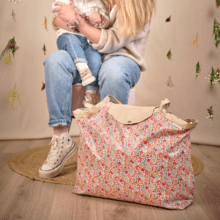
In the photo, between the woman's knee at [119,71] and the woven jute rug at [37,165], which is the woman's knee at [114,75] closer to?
the woman's knee at [119,71]

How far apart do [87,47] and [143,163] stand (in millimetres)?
708

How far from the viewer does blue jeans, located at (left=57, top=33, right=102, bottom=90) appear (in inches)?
44.5

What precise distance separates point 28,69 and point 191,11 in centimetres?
128

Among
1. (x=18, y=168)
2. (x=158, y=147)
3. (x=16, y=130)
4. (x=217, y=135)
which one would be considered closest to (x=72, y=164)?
(x=18, y=168)

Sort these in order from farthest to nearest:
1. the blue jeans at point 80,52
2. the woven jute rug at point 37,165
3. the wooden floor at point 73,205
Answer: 1. the blue jeans at point 80,52
2. the woven jute rug at point 37,165
3. the wooden floor at point 73,205

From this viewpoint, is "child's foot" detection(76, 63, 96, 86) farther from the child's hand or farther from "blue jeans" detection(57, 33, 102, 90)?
the child's hand

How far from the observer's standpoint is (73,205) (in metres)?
0.80

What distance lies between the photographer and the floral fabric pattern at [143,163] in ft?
2.48

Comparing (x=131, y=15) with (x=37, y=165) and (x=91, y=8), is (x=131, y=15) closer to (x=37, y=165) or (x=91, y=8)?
(x=91, y=8)

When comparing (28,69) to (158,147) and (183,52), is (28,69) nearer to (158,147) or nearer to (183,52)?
(183,52)

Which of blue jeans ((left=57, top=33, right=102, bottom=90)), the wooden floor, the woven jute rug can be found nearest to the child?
blue jeans ((left=57, top=33, right=102, bottom=90))

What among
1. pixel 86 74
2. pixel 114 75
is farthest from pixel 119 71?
pixel 86 74

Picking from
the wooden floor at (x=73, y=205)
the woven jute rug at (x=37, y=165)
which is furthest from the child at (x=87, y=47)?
the wooden floor at (x=73, y=205)

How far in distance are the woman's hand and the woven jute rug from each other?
697 millimetres
